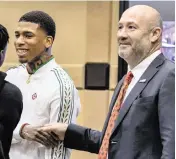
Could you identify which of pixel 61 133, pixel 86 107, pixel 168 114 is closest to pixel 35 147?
pixel 61 133

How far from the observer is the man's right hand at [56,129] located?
2.27 metres

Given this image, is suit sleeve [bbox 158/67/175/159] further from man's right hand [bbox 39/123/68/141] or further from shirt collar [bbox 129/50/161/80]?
man's right hand [bbox 39/123/68/141]

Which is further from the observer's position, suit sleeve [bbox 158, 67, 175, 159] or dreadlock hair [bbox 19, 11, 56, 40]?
dreadlock hair [bbox 19, 11, 56, 40]

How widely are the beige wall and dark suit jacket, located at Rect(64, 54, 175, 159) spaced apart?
5.88ft

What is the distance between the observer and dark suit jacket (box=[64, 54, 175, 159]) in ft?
6.21

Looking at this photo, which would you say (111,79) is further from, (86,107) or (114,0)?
Answer: (114,0)

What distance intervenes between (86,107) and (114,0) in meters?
0.85

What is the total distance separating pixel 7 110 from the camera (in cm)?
172

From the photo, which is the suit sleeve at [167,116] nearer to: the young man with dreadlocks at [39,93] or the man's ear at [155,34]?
the man's ear at [155,34]

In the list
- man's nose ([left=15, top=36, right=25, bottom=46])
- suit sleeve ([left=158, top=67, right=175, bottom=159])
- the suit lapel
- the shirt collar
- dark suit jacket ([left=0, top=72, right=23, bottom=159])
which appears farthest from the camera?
man's nose ([left=15, top=36, right=25, bottom=46])

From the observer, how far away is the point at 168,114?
1.89 m

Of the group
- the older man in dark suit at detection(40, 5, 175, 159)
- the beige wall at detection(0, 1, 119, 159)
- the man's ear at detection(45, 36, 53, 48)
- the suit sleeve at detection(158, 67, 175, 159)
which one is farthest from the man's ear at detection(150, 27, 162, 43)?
the beige wall at detection(0, 1, 119, 159)

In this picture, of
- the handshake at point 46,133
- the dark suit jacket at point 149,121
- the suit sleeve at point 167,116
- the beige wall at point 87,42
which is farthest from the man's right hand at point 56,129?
the beige wall at point 87,42

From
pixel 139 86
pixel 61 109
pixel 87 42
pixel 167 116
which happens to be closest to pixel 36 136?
pixel 61 109
